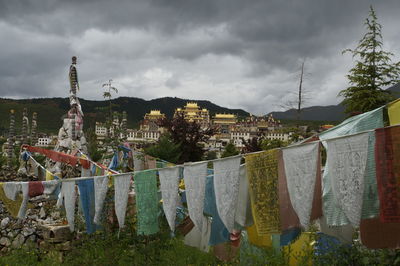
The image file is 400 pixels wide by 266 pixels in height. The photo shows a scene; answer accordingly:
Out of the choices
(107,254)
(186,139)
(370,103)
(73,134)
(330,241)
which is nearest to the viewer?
(330,241)

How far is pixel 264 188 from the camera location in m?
4.50

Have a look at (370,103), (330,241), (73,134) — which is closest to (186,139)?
(73,134)

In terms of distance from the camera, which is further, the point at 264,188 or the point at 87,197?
the point at 87,197

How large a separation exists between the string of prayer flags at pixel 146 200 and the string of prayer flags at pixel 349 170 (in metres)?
2.91

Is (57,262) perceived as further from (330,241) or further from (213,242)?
(330,241)

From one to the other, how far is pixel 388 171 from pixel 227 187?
1.94 metres

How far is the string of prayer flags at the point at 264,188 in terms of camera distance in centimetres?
439

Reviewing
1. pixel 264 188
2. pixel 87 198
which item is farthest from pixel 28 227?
pixel 264 188

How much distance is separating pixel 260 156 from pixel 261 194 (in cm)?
47

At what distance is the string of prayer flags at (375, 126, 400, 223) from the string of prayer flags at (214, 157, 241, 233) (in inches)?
67.3

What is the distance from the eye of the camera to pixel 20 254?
668 cm

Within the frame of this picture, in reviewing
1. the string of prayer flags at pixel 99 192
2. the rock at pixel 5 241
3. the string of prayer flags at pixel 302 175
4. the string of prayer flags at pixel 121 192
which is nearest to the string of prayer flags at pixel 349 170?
the string of prayer flags at pixel 302 175

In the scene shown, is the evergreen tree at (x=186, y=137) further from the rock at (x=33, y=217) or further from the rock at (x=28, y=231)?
the rock at (x=28, y=231)

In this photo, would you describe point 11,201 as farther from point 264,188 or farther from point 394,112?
point 394,112
